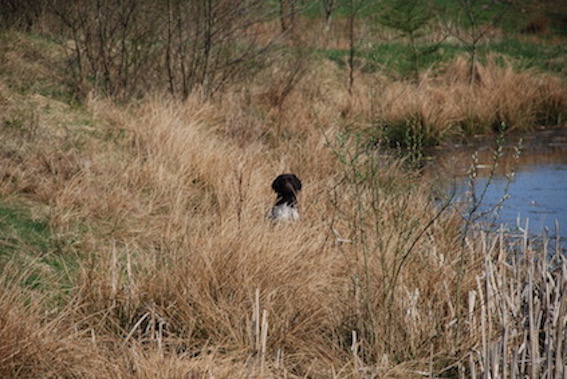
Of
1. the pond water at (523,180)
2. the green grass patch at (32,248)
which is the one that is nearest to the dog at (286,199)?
the pond water at (523,180)

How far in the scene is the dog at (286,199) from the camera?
634cm

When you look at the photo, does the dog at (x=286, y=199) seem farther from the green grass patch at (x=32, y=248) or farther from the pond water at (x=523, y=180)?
the green grass patch at (x=32, y=248)

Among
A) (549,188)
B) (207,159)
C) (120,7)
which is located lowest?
(549,188)

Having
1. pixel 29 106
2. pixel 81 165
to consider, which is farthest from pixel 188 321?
pixel 29 106

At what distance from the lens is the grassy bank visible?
13.3 ft

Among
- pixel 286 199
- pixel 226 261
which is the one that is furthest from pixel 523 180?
pixel 226 261

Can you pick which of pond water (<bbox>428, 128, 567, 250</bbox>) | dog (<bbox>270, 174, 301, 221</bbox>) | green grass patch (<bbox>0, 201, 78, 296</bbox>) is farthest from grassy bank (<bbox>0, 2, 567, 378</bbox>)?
pond water (<bbox>428, 128, 567, 250</bbox>)

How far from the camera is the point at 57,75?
11297 mm

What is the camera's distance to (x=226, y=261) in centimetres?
481

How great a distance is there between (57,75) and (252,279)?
7.36 metres

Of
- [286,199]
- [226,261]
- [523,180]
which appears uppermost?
[226,261]

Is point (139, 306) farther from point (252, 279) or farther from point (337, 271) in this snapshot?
point (337, 271)

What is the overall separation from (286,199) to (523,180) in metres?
4.69

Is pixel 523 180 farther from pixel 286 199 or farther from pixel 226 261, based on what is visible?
pixel 226 261
